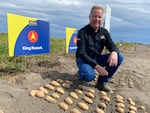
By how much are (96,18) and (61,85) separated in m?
1.17

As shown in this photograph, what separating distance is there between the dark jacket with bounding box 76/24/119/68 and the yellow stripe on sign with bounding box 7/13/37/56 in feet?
3.30

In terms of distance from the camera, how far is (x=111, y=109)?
215 inches

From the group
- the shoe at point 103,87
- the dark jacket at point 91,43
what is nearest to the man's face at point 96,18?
the dark jacket at point 91,43

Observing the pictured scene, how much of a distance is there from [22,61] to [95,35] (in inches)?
80.2

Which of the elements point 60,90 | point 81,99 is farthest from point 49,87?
Answer: point 81,99

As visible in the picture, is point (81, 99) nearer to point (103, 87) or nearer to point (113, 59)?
point (103, 87)

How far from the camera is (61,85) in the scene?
5902 millimetres

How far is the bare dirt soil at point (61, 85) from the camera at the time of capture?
5.08 metres

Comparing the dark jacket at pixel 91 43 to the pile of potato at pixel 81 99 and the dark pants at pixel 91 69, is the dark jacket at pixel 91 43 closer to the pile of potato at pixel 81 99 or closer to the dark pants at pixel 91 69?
the dark pants at pixel 91 69

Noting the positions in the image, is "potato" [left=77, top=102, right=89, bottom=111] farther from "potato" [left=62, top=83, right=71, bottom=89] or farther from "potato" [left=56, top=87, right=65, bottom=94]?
"potato" [left=62, top=83, right=71, bottom=89]

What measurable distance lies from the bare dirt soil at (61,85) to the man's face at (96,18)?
96cm

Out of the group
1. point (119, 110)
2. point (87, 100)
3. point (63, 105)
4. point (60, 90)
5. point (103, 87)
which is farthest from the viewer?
point (103, 87)

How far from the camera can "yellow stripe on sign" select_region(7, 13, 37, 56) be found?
236 inches

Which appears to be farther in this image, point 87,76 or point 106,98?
point 87,76
